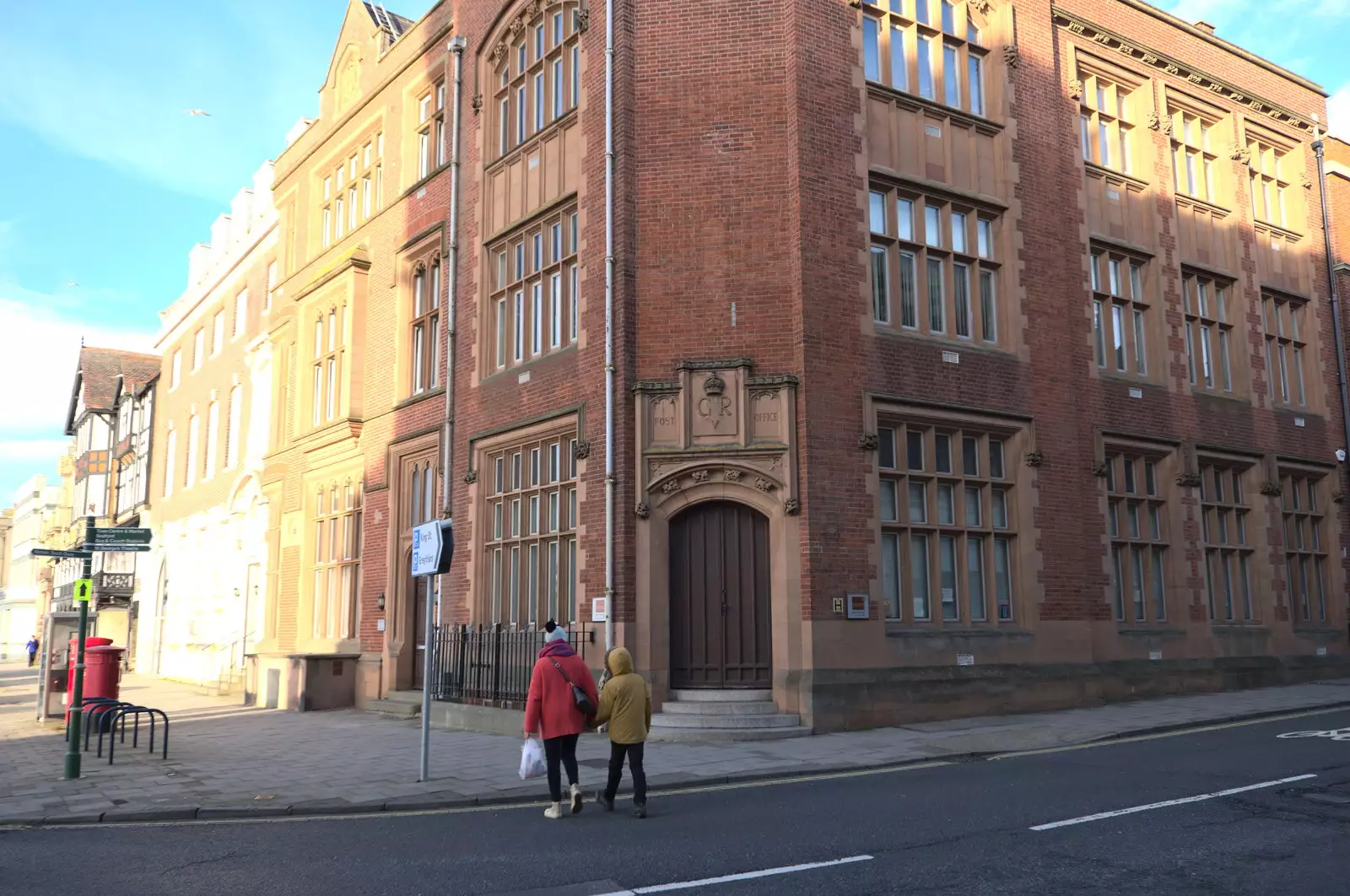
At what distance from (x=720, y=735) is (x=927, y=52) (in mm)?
11892

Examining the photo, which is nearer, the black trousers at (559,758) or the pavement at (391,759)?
the black trousers at (559,758)

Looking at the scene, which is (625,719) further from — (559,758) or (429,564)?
(429,564)

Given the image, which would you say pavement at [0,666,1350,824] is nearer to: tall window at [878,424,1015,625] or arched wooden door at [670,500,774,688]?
arched wooden door at [670,500,774,688]

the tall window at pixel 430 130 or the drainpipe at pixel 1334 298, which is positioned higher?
the tall window at pixel 430 130

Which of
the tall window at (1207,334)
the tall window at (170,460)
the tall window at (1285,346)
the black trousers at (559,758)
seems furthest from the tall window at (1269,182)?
the tall window at (170,460)

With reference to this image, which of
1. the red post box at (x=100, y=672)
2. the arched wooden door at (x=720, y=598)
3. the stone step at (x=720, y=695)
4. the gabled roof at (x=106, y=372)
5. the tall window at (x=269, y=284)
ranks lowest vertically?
the stone step at (x=720, y=695)

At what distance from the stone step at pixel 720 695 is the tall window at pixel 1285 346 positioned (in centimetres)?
1477

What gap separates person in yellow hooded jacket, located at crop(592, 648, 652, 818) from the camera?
8.90 m

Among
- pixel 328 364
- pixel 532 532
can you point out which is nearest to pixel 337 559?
pixel 328 364

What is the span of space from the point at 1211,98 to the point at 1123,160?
137 inches

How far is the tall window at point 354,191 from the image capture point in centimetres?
2433

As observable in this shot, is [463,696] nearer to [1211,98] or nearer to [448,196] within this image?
[448,196]

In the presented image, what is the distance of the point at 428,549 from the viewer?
37.1ft

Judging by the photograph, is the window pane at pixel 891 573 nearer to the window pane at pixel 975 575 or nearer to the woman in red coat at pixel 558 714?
the window pane at pixel 975 575
